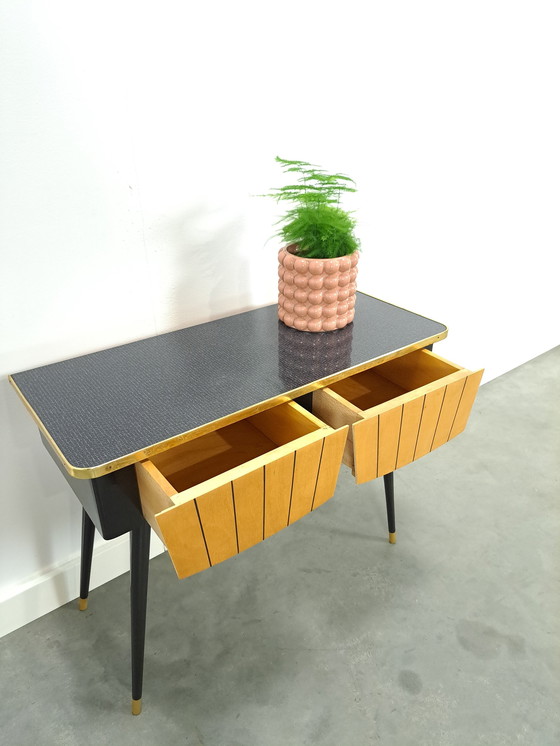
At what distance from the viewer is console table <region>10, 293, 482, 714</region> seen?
→ 850mm

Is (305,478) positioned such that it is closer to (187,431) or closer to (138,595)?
(187,431)

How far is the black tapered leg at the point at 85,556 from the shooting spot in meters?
1.18

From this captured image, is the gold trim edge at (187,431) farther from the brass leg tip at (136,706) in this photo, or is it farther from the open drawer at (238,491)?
the brass leg tip at (136,706)

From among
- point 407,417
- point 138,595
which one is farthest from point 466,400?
point 138,595

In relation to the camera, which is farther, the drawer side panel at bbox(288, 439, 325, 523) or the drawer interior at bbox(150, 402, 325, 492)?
the drawer interior at bbox(150, 402, 325, 492)

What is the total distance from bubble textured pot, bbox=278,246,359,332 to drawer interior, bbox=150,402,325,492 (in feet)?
0.75

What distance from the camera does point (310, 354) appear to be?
110 cm

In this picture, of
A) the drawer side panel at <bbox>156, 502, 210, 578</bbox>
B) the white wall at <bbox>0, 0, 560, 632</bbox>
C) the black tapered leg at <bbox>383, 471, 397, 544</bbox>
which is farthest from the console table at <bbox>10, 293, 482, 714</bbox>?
the black tapered leg at <bbox>383, 471, 397, 544</bbox>

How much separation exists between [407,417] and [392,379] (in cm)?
31

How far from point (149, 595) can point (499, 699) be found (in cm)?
84

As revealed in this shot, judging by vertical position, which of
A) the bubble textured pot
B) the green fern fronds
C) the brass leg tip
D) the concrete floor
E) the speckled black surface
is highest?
the green fern fronds

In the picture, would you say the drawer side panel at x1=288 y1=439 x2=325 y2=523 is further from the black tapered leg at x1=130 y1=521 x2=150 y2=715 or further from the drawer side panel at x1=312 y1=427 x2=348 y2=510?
the black tapered leg at x1=130 y1=521 x2=150 y2=715

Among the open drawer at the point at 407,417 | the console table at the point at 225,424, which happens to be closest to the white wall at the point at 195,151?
the console table at the point at 225,424

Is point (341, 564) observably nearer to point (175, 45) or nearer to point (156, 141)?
point (156, 141)
